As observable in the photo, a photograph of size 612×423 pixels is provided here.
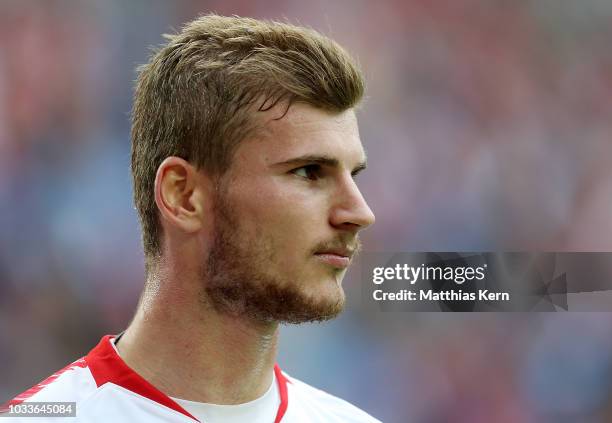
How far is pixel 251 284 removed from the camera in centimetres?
234

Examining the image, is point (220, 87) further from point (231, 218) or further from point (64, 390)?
point (64, 390)

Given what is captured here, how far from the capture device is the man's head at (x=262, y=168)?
2311mm

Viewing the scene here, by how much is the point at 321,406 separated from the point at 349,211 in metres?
0.99

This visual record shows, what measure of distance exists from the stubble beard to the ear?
8cm

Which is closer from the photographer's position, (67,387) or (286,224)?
(286,224)

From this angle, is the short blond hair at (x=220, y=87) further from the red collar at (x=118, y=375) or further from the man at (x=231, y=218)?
the red collar at (x=118, y=375)

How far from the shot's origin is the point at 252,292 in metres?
A: 2.34

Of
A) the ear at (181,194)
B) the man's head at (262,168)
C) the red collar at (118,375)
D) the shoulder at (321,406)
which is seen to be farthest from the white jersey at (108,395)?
the ear at (181,194)

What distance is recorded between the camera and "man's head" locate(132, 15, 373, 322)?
231 centimetres

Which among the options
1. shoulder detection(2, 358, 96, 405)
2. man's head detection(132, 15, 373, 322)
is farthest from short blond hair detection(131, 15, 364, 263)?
shoulder detection(2, 358, 96, 405)

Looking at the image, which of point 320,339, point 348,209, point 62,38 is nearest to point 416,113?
point 320,339

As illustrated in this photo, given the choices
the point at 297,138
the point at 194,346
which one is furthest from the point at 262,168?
the point at 194,346

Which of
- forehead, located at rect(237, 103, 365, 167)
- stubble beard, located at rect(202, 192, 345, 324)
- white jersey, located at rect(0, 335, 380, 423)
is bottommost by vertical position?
white jersey, located at rect(0, 335, 380, 423)

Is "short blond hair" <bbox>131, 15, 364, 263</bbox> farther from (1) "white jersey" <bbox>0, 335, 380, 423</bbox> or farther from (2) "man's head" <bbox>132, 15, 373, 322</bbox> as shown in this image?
(1) "white jersey" <bbox>0, 335, 380, 423</bbox>
